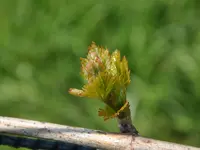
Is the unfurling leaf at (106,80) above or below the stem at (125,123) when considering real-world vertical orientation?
above

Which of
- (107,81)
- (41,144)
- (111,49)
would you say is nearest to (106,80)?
(107,81)

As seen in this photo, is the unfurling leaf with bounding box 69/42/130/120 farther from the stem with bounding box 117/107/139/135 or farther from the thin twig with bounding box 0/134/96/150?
the thin twig with bounding box 0/134/96/150

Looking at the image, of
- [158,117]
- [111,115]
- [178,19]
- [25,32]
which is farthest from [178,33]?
[111,115]

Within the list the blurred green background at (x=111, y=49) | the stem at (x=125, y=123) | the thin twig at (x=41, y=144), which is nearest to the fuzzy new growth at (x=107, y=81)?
the stem at (x=125, y=123)

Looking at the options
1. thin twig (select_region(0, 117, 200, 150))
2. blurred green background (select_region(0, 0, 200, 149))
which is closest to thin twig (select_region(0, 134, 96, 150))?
thin twig (select_region(0, 117, 200, 150))

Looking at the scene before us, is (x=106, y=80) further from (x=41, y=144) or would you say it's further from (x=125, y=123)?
(x=41, y=144)

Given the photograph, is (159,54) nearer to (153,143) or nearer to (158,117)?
(158,117)

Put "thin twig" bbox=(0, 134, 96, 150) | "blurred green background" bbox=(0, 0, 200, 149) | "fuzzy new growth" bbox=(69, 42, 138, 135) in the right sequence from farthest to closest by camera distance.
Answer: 1. "blurred green background" bbox=(0, 0, 200, 149)
2. "thin twig" bbox=(0, 134, 96, 150)
3. "fuzzy new growth" bbox=(69, 42, 138, 135)

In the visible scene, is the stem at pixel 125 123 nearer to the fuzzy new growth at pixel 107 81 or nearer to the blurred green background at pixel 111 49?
the fuzzy new growth at pixel 107 81
